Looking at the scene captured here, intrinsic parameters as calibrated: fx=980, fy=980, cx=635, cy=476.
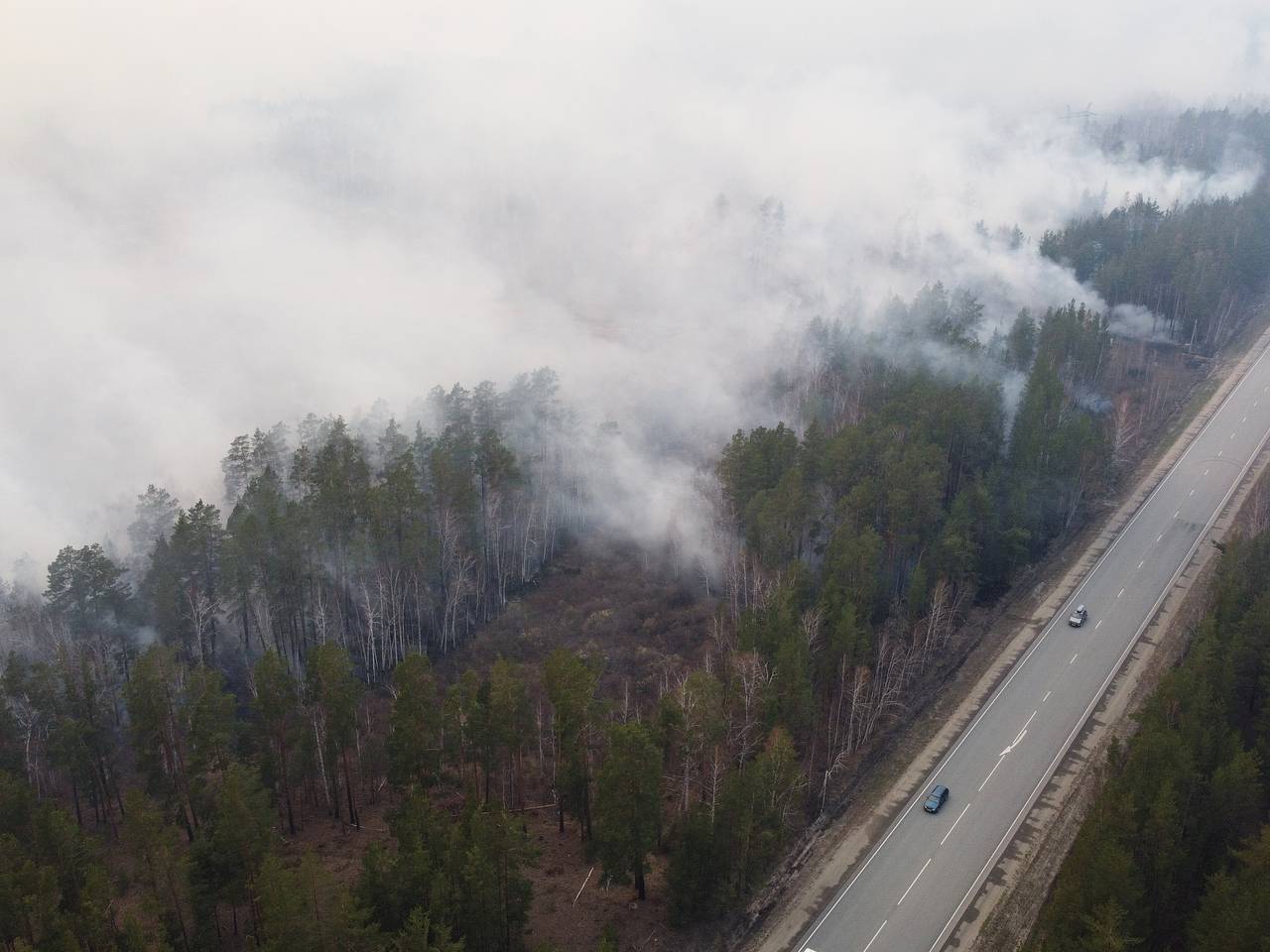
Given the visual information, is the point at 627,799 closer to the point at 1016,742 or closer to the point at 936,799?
the point at 936,799

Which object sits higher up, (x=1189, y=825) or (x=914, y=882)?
(x=1189, y=825)

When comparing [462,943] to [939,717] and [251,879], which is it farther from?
[939,717]

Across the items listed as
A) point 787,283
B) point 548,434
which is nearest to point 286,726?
point 548,434

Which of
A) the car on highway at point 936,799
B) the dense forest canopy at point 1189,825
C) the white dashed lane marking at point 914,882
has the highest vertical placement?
the dense forest canopy at point 1189,825

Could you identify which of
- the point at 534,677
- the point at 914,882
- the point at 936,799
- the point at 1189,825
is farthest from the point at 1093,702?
the point at 534,677

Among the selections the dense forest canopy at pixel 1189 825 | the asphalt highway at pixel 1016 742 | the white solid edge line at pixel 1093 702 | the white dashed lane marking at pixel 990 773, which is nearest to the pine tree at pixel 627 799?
the asphalt highway at pixel 1016 742

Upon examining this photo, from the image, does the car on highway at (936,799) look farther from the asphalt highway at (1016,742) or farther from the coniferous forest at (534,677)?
the coniferous forest at (534,677)
